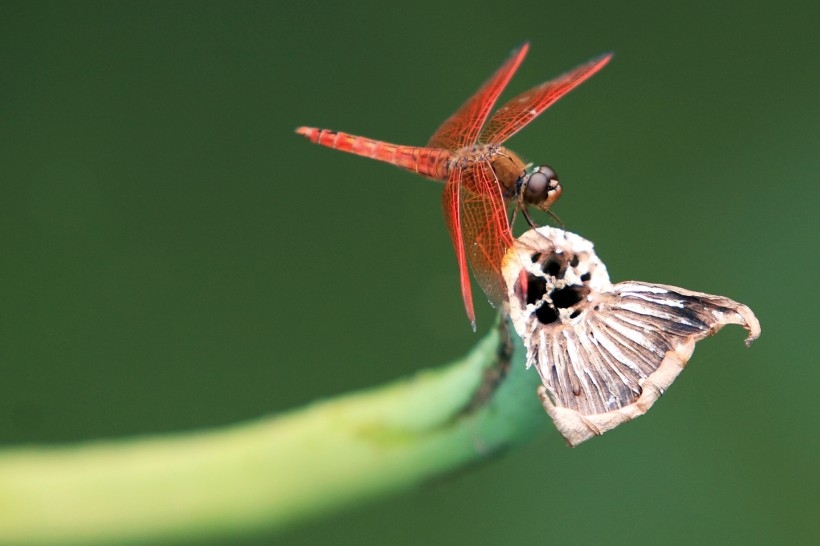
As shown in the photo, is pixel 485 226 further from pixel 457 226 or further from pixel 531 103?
pixel 531 103

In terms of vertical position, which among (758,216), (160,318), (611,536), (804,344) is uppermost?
(160,318)

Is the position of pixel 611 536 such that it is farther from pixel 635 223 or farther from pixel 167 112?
pixel 167 112

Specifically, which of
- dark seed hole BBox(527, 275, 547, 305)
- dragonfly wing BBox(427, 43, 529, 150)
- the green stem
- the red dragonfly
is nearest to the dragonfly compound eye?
the red dragonfly

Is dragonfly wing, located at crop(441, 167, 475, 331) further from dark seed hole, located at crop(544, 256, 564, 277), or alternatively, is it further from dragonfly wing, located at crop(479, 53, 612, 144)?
dark seed hole, located at crop(544, 256, 564, 277)

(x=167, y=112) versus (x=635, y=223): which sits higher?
(x=167, y=112)

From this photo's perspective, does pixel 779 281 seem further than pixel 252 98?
No

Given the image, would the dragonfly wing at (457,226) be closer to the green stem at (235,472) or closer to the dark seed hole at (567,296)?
the green stem at (235,472)

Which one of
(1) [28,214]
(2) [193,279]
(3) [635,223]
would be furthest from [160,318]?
(3) [635,223]
